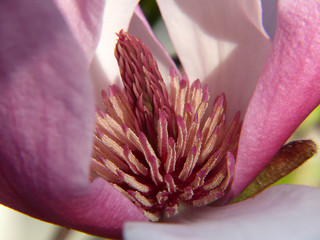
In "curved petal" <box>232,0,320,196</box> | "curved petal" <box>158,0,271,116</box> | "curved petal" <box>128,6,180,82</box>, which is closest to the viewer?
"curved petal" <box>232,0,320,196</box>

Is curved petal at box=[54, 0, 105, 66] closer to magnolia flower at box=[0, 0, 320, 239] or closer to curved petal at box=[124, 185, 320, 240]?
magnolia flower at box=[0, 0, 320, 239]

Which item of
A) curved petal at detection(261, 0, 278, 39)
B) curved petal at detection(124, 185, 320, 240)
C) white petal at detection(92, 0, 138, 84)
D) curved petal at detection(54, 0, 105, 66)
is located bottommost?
curved petal at detection(124, 185, 320, 240)

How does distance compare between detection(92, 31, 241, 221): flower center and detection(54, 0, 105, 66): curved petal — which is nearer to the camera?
detection(54, 0, 105, 66): curved petal

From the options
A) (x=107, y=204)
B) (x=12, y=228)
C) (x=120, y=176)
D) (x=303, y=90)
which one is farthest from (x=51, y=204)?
(x=12, y=228)

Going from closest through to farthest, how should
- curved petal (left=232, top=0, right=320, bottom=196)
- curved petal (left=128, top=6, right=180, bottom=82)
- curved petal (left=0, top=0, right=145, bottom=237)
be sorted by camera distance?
curved petal (left=0, top=0, right=145, bottom=237)
curved petal (left=232, top=0, right=320, bottom=196)
curved petal (left=128, top=6, right=180, bottom=82)

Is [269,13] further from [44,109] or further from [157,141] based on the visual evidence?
[44,109]

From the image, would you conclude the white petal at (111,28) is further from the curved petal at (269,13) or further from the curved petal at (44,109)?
the curved petal at (44,109)

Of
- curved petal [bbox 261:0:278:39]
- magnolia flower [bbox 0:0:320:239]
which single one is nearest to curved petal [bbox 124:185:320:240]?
magnolia flower [bbox 0:0:320:239]

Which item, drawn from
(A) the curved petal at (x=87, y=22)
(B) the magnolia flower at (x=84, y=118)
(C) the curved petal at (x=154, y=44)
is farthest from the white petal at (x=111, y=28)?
(A) the curved petal at (x=87, y=22)
